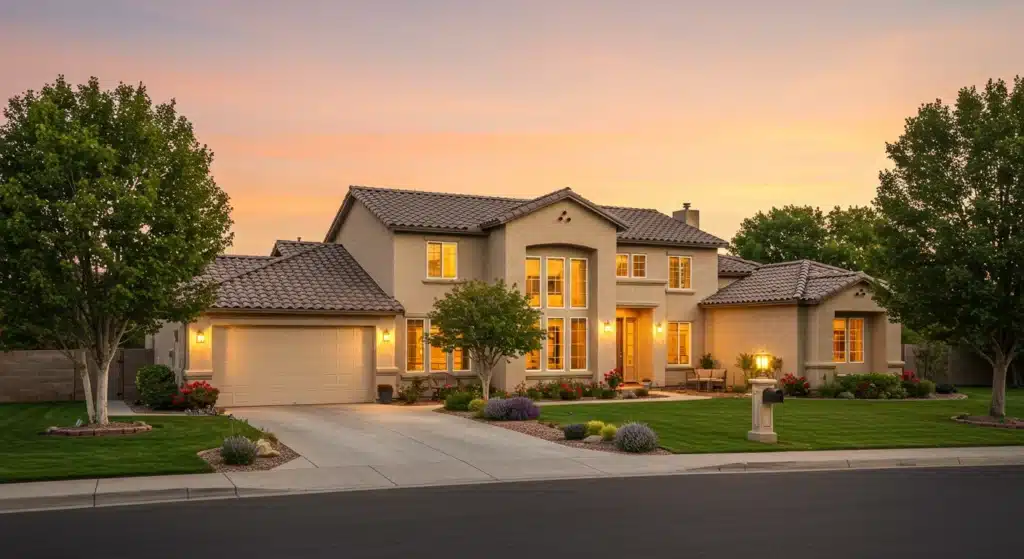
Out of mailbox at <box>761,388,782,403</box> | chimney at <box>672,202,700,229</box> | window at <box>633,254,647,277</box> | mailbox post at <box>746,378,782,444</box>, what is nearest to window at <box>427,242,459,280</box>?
window at <box>633,254,647,277</box>

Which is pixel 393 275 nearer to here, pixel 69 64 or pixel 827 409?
pixel 69 64

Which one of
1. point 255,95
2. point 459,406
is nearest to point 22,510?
point 459,406

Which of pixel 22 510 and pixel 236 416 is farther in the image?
pixel 236 416

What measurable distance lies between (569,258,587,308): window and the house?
0.05 m

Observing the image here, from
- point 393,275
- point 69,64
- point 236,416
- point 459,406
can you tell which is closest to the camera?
point 69,64

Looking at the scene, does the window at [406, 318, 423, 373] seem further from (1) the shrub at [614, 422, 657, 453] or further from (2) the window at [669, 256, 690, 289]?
(1) the shrub at [614, 422, 657, 453]

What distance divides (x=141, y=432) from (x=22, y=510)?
302 inches

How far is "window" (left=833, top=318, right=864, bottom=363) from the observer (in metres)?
34.8

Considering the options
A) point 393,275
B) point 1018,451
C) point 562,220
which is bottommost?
point 1018,451

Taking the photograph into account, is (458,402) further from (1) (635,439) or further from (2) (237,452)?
(2) (237,452)

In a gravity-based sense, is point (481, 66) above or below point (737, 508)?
above

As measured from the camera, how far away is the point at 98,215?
741 inches

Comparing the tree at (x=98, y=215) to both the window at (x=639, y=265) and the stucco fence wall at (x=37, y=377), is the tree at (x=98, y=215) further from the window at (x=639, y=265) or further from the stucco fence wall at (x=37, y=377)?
the window at (x=639, y=265)

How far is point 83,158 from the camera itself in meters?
18.7
